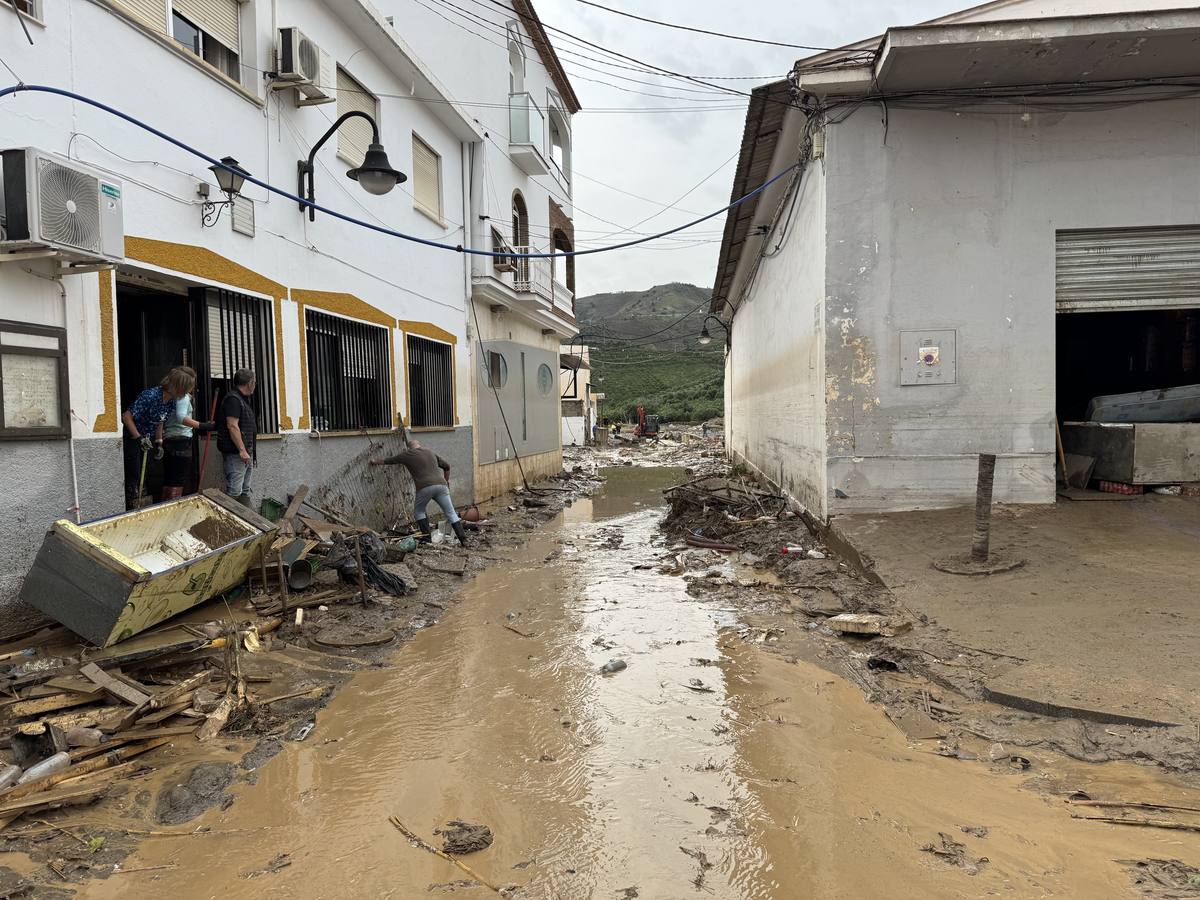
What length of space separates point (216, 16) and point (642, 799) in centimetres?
824

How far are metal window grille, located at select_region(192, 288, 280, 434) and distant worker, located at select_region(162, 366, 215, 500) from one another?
77 cm

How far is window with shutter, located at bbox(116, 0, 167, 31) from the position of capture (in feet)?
20.2

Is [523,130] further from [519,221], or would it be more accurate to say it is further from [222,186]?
[222,186]

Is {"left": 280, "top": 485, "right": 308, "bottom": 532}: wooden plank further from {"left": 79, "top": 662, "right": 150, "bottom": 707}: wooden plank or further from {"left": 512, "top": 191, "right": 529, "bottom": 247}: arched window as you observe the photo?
{"left": 512, "top": 191, "right": 529, "bottom": 247}: arched window

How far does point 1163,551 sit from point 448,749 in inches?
245

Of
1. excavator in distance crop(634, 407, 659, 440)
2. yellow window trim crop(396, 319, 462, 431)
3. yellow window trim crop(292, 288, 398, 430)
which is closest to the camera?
yellow window trim crop(292, 288, 398, 430)

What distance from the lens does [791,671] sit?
5.18 m

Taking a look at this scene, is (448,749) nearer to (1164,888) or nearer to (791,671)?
(791,671)

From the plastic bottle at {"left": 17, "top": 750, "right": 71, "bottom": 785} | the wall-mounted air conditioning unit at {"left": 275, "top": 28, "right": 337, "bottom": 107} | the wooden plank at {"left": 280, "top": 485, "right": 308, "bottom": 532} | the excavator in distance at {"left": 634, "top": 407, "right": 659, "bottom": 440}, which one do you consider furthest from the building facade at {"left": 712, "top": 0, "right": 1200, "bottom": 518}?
the excavator in distance at {"left": 634, "top": 407, "right": 659, "bottom": 440}

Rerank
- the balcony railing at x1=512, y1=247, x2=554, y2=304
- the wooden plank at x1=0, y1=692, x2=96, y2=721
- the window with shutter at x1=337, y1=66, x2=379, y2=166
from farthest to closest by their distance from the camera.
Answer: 1. the balcony railing at x1=512, y1=247, x2=554, y2=304
2. the window with shutter at x1=337, y1=66, x2=379, y2=166
3. the wooden plank at x1=0, y1=692, x2=96, y2=721

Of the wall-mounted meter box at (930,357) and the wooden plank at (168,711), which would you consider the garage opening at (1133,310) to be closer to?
the wall-mounted meter box at (930,357)

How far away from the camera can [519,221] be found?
661 inches

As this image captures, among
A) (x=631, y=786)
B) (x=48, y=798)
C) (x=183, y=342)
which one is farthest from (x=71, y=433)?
(x=631, y=786)

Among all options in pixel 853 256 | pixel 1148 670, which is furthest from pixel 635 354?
pixel 1148 670
